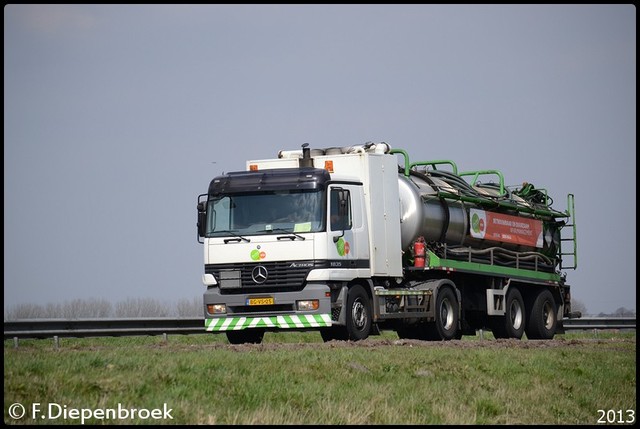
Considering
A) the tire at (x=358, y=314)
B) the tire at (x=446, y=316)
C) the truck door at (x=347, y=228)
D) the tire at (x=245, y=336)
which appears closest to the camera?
the truck door at (x=347, y=228)

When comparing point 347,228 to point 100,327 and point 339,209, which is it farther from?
point 100,327

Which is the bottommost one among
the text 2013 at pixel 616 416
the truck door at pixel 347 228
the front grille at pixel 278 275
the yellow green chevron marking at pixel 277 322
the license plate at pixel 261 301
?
the text 2013 at pixel 616 416

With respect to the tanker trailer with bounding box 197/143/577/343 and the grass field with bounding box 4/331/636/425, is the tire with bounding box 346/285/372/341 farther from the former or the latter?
the grass field with bounding box 4/331/636/425

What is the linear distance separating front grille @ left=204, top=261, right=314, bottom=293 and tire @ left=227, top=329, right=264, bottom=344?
161 cm

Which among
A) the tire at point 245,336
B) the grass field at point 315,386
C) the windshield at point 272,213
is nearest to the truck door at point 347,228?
the windshield at point 272,213

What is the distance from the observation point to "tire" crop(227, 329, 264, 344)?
23109 millimetres

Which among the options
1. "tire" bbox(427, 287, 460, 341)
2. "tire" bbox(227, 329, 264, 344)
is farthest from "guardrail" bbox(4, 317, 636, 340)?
"tire" bbox(427, 287, 460, 341)

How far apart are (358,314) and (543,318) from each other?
8.64 meters

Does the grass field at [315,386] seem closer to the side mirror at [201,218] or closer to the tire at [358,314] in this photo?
the tire at [358,314]

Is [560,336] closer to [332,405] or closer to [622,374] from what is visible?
[622,374]

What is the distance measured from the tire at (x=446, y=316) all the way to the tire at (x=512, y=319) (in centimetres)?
249

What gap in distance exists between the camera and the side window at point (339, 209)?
21605 mm

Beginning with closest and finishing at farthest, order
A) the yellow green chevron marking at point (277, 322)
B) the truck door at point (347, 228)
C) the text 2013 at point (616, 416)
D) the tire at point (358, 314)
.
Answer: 1. the text 2013 at point (616, 416)
2. the yellow green chevron marking at point (277, 322)
3. the truck door at point (347, 228)
4. the tire at point (358, 314)

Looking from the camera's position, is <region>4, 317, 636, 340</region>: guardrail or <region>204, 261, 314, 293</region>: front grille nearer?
<region>204, 261, 314, 293</region>: front grille
